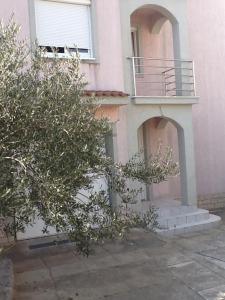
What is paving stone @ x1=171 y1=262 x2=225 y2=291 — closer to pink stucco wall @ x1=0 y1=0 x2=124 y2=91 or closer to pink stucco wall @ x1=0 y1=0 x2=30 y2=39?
pink stucco wall @ x1=0 y1=0 x2=124 y2=91

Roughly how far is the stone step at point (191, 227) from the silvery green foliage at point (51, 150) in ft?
19.4

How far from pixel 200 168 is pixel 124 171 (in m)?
9.63

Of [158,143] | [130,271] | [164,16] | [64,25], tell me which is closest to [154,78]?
[164,16]

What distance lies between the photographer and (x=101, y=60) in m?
11.3

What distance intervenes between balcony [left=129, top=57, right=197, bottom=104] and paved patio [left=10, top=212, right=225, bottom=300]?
4.00 m

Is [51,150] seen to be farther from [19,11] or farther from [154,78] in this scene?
[154,78]

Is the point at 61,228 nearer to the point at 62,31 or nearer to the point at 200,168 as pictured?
the point at 62,31

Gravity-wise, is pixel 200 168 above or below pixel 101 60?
below

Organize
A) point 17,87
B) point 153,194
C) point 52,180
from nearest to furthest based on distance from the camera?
point 52,180 < point 17,87 < point 153,194

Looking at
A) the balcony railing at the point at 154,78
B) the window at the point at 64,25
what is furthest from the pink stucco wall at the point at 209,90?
the window at the point at 64,25

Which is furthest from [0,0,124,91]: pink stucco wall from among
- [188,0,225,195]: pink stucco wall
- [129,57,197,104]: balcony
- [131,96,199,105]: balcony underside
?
[188,0,225,195]: pink stucco wall

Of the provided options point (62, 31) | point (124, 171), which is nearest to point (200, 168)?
point (62, 31)

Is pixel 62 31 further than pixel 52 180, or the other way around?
pixel 62 31

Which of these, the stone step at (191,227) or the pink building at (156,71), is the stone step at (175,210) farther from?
the stone step at (191,227)
